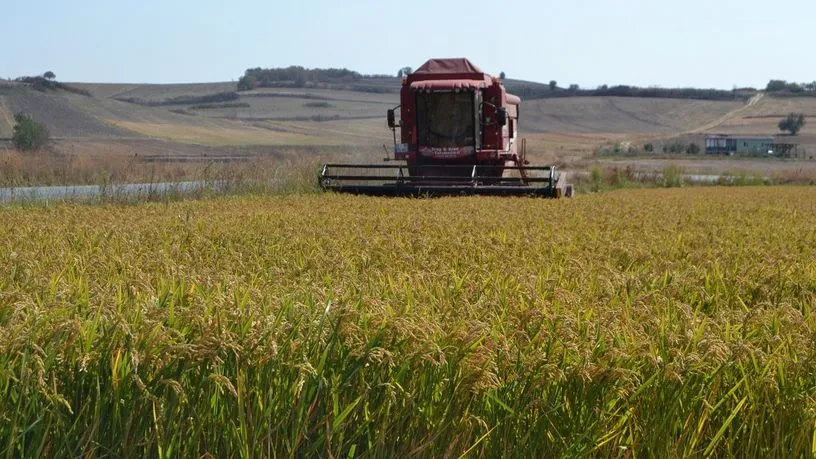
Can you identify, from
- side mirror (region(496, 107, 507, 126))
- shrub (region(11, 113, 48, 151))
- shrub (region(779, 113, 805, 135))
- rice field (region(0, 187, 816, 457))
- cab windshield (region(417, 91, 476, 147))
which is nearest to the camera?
rice field (region(0, 187, 816, 457))

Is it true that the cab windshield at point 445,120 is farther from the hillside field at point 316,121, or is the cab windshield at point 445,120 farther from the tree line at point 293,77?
the tree line at point 293,77

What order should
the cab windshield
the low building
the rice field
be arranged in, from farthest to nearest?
the low building → the cab windshield → the rice field

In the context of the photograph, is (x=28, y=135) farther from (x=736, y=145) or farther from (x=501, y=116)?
(x=736, y=145)

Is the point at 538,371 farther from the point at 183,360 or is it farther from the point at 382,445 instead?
the point at 183,360

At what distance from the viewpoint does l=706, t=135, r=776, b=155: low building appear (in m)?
88.6

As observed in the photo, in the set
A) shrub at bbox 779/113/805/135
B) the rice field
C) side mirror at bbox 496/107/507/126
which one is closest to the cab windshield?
side mirror at bbox 496/107/507/126

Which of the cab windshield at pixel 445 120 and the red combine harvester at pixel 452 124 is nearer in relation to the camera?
the red combine harvester at pixel 452 124

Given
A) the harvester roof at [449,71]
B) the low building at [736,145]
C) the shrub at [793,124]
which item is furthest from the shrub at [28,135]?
the shrub at [793,124]

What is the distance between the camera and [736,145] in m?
90.2

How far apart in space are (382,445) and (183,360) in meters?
0.70

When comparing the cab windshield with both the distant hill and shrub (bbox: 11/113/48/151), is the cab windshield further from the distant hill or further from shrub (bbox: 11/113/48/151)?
the distant hill

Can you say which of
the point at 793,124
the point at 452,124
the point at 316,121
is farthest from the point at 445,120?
the point at 793,124

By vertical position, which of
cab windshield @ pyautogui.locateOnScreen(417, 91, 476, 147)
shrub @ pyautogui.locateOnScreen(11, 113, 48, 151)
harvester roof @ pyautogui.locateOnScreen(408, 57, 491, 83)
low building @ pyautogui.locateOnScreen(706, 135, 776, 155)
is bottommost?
low building @ pyautogui.locateOnScreen(706, 135, 776, 155)

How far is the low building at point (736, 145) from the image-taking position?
88.6 meters
